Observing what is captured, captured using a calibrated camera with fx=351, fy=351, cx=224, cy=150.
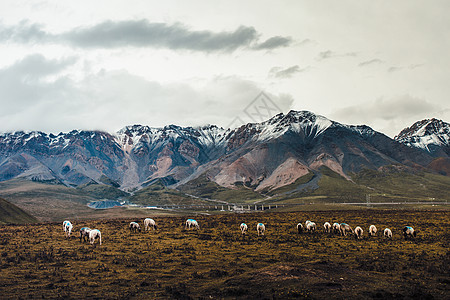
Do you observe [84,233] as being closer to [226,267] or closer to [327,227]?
[226,267]

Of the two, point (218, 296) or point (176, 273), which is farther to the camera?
point (176, 273)

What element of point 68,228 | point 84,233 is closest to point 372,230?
point 84,233

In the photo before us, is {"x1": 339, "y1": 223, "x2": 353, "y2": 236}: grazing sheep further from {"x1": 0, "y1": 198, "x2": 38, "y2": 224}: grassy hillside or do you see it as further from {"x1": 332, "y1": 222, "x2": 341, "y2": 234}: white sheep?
{"x1": 0, "y1": 198, "x2": 38, "y2": 224}: grassy hillside

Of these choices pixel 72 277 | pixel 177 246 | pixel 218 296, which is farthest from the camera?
pixel 177 246

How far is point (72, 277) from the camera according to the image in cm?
3050

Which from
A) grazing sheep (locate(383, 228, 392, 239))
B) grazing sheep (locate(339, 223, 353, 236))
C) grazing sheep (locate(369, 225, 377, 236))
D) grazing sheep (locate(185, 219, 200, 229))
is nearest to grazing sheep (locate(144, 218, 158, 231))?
grazing sheep (locate(185, 219, 200, 229))

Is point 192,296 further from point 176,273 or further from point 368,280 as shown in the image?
point 368,280

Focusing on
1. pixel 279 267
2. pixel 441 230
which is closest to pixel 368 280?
pixel 279 267

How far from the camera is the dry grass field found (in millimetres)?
25172

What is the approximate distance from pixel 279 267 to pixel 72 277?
1787 cm

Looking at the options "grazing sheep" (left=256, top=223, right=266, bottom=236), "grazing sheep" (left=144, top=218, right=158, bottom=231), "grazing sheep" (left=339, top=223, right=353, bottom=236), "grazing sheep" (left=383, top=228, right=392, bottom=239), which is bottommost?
"grazing sheep" (left=383, top=228, right=392, bottom=239)

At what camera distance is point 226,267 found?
34.4 meters

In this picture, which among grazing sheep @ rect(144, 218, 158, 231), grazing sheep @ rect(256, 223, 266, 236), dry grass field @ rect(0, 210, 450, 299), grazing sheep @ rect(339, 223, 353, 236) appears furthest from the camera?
grazing sheep @ rect(144, 218, 158, 231)

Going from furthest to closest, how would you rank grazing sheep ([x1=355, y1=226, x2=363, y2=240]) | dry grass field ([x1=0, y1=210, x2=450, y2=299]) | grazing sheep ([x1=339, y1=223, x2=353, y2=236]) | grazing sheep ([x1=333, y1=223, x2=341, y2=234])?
grazing sheep ([x1=333, y1=223, x2=341, y2=234]), grazing sheep ([x1=339, y1=223, x2=353, y2=236]), grazing sheep ([x1=355, y1=226, x2=363, y2=240]), dry grass field ([x1=0, y1=210, x2=450, y2=299])
